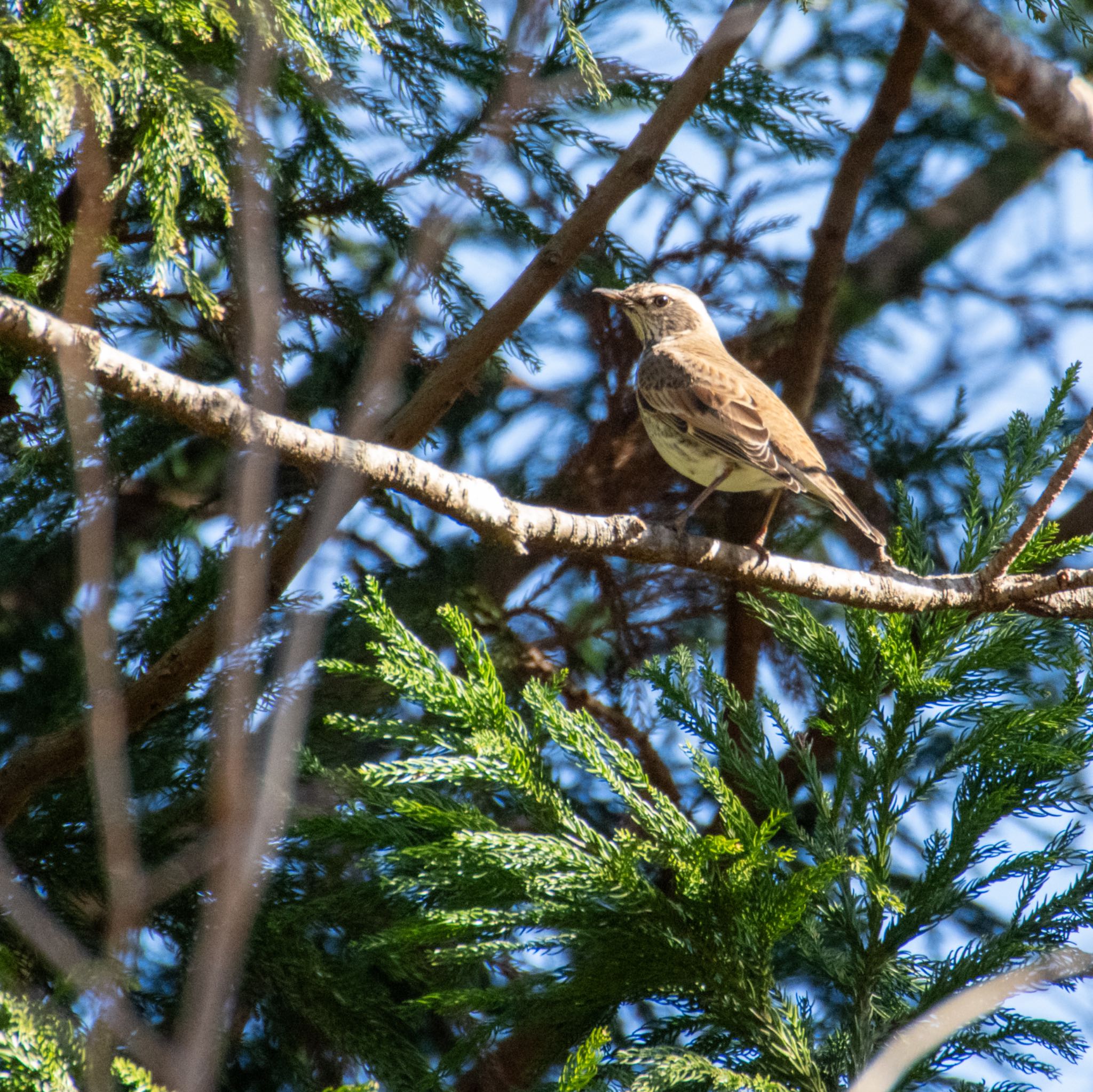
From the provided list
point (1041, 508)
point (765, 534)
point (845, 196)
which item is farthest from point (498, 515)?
point (845, 196)

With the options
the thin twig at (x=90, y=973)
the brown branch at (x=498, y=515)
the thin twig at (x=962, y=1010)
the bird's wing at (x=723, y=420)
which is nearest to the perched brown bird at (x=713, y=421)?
the bird's wing at (x=723, y=420)

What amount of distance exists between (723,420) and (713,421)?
0.15ft

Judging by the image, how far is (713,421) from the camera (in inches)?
160

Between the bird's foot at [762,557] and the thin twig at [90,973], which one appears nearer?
the thin twig at [90,973]

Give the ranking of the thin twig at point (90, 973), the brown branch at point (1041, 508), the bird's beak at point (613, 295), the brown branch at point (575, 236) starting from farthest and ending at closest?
1. the bird's beak at point (613, 295)
2. the brown branch at point (575, 236)
3. the brown branch at point (1041, 508)
4. the thin twig at point (90, 973)

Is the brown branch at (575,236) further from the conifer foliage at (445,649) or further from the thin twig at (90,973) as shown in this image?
the thin twig at (90,973)

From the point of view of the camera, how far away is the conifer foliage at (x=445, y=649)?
232 cm

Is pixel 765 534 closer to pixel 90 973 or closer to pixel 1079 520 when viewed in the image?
pixel 1079 520

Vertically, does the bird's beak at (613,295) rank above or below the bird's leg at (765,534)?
above

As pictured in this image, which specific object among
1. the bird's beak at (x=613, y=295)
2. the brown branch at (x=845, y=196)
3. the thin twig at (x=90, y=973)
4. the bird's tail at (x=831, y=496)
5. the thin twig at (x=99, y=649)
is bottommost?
the thin twig at (x=90, y=973)

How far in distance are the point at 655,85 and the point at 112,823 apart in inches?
112

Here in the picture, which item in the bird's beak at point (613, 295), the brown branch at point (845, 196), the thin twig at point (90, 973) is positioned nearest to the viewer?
the thin twig at point (90, 973)

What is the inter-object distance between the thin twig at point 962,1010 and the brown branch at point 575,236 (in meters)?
2.01

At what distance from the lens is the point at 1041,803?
2.49m
